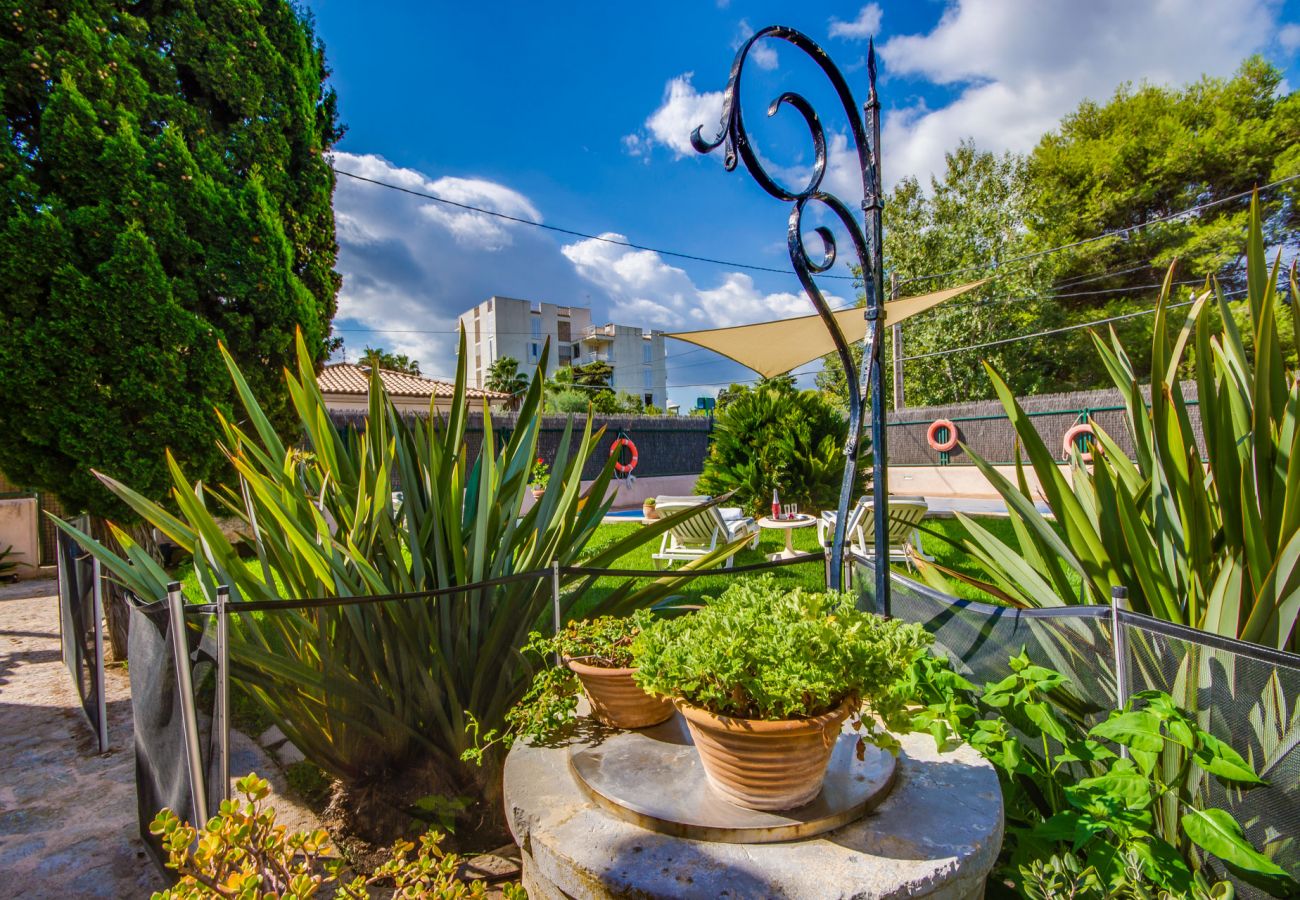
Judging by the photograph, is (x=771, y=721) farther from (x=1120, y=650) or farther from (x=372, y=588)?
(x=372, y=588)

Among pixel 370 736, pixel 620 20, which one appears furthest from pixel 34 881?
pixel 620 20

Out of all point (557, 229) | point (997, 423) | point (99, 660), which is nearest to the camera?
point (99, 660)

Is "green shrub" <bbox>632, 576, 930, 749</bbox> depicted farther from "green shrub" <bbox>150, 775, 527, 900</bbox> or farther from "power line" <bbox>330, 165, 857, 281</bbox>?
"power line" <bbox>330, 165, 857, 281</bbox>

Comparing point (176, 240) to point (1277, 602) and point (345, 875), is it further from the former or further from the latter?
point (1277, 602)

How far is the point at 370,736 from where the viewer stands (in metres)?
2.02

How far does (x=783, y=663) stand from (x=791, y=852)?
1.16 feet

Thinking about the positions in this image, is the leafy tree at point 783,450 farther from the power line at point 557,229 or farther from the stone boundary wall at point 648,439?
the stone boundary wall at point 648,439

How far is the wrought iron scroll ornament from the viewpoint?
1.76 meters

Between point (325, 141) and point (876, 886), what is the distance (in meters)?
6.10

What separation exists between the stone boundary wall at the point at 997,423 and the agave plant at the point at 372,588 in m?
13.5

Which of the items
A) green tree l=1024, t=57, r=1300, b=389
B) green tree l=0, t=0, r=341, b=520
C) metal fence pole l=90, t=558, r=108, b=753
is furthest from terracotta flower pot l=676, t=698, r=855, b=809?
green tree l=1024, t=57, r=1300, b=389

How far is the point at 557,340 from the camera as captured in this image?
52469 millimetres

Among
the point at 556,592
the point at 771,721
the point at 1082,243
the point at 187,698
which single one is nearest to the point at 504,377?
the point at 1082,243

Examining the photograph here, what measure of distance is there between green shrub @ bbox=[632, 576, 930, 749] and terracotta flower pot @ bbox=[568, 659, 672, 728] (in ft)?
1.08
